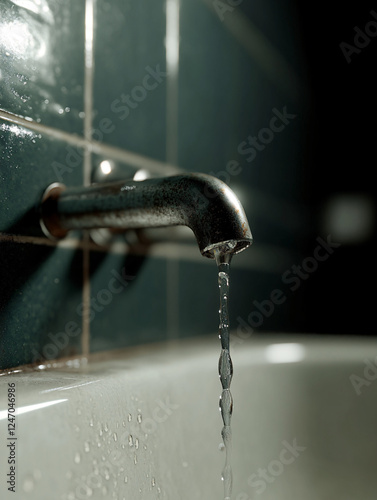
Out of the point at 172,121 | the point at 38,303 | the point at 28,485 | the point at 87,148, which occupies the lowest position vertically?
the point at 28,485

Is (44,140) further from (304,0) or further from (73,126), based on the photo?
(304,0)

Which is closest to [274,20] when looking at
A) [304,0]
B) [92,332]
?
[304,0]

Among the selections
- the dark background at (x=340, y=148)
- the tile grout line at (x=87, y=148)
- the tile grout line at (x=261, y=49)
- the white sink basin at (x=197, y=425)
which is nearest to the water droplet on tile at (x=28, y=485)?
the white sink basin at (x=197, y=425)

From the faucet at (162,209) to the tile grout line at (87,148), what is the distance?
0.08 m

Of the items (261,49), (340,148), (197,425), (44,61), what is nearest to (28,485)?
(197,425)

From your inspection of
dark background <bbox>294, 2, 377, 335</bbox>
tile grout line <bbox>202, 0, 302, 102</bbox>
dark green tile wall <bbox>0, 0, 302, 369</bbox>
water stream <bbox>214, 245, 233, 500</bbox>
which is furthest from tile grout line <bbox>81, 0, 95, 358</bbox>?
dark background <bbox>294, 2, 377, 335</bbox>

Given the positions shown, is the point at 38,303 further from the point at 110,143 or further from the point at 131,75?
the point at 131,75

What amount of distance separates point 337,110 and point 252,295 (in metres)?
0.74

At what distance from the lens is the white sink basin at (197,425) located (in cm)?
44

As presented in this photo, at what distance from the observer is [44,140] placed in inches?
24.3

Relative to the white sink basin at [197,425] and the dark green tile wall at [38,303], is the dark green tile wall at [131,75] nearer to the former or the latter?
the dark green tile wall at [38,303]

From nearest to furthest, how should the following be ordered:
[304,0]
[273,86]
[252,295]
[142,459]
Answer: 1. [142,459]
2. [252,295]
3. [273,86]
4. [304,0]

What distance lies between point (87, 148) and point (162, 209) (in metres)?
0.23

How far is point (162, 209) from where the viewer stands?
0.51 meters
